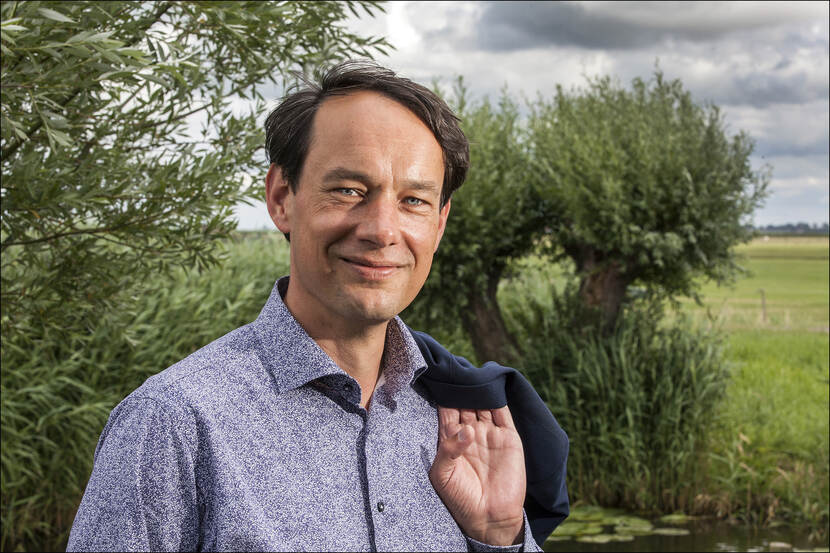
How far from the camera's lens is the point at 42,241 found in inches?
144

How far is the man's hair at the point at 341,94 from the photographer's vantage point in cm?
174

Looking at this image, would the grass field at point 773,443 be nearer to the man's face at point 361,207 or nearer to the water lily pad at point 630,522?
the water lily pad at point 630,522

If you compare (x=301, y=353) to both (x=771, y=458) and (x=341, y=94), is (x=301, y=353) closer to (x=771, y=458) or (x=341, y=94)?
(x=341, y=94)

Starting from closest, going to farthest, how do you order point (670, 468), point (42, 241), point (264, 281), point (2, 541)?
1. point (42, 241)
2. point (2, 541)
3. point (670, 468)
4. point (264, 281)

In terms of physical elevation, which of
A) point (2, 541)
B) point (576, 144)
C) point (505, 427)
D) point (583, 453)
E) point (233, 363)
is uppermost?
point (576, 144)

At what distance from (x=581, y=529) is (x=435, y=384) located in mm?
5248

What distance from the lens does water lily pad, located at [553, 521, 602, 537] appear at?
6.64 m

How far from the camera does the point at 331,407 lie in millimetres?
1713

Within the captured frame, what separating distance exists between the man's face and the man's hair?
22 mm

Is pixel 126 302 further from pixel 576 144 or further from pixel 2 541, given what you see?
pixel 576 144

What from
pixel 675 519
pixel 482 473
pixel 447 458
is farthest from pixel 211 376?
pixel 675 519

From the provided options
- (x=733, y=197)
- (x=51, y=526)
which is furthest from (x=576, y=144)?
(x=51, y=526)

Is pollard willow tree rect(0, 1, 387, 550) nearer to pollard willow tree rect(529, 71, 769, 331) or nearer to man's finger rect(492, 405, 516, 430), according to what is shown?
man's finger rect(492, 405, 516, 430)

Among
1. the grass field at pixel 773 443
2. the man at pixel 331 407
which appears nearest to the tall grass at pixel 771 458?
the grass field at pixel 773 443
